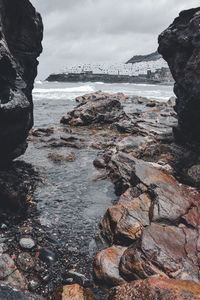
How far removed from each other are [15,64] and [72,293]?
7495mm

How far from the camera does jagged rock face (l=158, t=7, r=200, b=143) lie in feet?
38.8

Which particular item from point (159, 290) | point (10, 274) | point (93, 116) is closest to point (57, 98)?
point (93, 116)

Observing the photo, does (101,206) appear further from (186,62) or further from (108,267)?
(186,62)

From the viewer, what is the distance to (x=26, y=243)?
748 cm

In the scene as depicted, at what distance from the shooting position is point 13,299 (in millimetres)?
4828

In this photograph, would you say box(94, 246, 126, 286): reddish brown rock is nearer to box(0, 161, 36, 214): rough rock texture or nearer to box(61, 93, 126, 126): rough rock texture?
box(0, 161, 36, 214): rough rock texture

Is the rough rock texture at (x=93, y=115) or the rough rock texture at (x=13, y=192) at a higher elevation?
the rough rock texture at (x=93, y=115)

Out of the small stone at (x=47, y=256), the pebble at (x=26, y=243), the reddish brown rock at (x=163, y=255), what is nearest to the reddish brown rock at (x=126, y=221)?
the reddish brown rock at (x=163, y=255)

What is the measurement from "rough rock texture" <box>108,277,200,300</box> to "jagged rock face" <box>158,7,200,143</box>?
9.58 metres

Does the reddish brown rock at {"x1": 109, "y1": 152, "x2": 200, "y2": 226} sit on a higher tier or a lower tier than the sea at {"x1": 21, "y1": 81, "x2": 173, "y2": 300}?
higher

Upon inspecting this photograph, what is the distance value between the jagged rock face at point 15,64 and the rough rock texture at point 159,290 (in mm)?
6582

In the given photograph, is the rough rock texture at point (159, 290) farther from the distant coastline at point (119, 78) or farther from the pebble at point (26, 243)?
the distant coastline at point (119, 78)

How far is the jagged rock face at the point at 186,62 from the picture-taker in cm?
1184

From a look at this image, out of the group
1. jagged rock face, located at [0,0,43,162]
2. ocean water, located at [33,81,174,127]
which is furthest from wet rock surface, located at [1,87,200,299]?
ocean water, located at [33,81,174,127]
